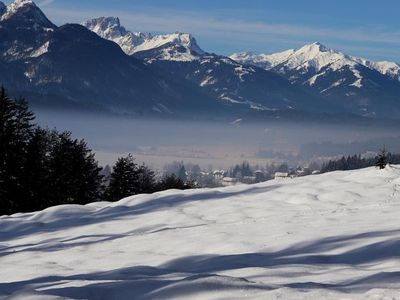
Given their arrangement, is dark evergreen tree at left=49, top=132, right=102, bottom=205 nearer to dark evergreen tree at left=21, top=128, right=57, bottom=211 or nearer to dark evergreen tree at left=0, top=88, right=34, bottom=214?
dark evergreen tree at left=21, top=128, right=57, bottom=211

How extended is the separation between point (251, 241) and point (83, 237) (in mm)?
6099

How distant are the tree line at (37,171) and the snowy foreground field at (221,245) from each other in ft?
67.2

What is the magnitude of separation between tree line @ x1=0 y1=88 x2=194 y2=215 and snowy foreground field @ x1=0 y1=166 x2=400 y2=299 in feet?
67.2

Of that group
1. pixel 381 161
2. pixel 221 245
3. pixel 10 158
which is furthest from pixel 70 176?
pixel 221 245

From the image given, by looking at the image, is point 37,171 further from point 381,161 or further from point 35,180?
point 381,161

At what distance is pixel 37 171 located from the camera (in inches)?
1781

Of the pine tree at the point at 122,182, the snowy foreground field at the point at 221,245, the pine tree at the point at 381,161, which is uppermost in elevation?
the pine tree at the point at 381,161

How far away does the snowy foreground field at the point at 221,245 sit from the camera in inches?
318

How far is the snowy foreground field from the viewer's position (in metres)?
8.08

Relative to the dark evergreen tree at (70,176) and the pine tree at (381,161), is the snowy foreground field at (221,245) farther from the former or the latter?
the dark evergreen tree at (70,176)

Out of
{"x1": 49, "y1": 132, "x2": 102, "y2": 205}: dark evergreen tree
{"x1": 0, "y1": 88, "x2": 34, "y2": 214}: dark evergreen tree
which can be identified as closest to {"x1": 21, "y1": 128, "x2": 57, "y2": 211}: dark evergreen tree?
{"x1": 0, "y1": 88, "x2": 34, "y2": 214}: dark evergreen tree

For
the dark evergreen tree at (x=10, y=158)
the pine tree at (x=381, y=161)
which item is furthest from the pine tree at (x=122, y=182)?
the pine tree at (x=381, y=161)

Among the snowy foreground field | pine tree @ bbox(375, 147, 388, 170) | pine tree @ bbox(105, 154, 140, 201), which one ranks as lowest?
pine tree @ bbox(105, 154, 140, 201)

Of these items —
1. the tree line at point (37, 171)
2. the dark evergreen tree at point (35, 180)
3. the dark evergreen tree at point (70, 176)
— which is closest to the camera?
the tree line at point (37, 171)
